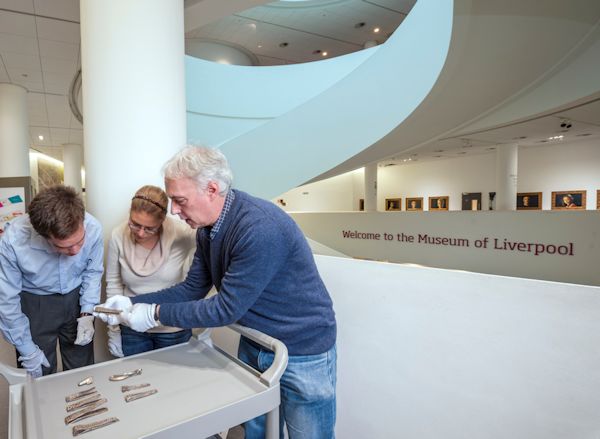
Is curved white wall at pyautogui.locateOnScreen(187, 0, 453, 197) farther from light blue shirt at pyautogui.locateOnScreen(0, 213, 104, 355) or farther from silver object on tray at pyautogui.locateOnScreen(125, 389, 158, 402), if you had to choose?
silver object on tray at pyautogui.locateOnScreen(125, 389, 158, 402)

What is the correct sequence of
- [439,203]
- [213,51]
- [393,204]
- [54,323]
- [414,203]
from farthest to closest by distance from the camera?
1. [393,204]
2. [414,203]
3. [439,203]
4. [213,51]
5. [54,323]

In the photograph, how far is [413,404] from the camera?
63.8 inches

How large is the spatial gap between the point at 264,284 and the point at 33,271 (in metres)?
0.99

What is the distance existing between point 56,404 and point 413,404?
134cm

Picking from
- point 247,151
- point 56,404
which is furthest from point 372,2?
point 56,404

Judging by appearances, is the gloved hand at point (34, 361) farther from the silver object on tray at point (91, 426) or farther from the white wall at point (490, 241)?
the white wall at point (490, 241)

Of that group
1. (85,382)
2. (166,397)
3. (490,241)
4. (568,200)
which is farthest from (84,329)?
(568,200)

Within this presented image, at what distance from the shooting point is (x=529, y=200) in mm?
11836

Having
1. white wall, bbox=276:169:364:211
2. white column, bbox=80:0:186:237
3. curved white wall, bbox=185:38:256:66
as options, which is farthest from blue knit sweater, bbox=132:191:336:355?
white wall, bbox=276:169:364:211

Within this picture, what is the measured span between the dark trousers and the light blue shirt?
0.03 metres

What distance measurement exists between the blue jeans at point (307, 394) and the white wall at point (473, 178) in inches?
469

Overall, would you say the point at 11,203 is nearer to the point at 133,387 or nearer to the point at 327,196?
the point at 133,387

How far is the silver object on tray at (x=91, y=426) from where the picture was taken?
0.94m

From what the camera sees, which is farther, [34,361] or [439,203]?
[439,203]
